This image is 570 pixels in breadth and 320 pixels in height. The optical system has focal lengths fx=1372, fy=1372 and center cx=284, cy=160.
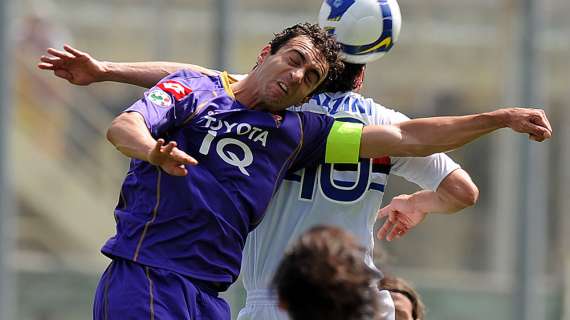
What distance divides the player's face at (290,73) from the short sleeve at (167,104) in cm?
27

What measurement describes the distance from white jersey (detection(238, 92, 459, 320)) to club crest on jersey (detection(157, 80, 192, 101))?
0.55 meters

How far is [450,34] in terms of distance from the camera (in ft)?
53.2

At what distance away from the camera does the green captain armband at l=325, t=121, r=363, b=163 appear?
16.8 ft

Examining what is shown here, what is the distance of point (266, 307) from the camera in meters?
5.50

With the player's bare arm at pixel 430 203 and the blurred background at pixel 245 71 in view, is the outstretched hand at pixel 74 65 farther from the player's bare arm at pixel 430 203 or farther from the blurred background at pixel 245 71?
the blurred background at pixel 245 71

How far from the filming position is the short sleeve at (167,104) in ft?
15.7

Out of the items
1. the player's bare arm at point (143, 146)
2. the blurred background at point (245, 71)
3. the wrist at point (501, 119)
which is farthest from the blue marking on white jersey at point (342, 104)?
the blurred background at point (245, 71)

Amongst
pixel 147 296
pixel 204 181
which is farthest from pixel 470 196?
pixel 147 296

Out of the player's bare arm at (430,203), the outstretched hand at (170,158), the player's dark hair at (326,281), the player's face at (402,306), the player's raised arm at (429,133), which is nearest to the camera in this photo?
the player's dark hair at (326,281)

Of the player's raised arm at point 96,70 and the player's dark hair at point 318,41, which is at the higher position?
the player's dark hair at point 318,41

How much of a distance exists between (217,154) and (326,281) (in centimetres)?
150

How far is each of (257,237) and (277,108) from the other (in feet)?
2.28

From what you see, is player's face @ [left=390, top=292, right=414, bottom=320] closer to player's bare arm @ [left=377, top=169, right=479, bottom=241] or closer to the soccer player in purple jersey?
player's bare arm @ [left=377, top=169, right=479, bottom=241]

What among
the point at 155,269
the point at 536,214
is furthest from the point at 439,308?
the point at 155,269
